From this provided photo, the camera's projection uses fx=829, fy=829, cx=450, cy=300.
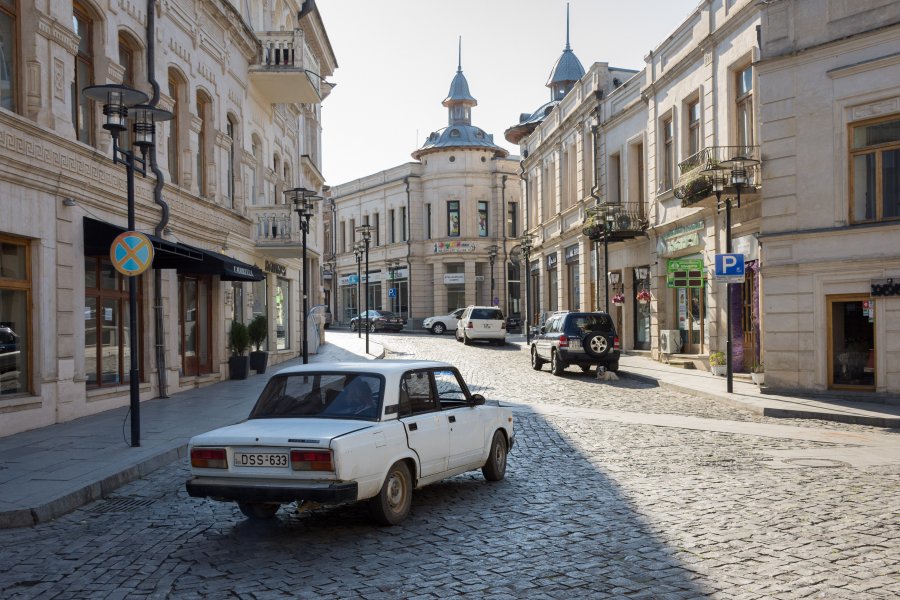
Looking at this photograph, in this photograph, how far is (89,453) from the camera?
10430mm

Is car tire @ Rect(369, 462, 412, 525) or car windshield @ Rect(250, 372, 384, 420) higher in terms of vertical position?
car windshield @ Rect(250, 372, 384, 420)

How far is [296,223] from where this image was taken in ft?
86.9

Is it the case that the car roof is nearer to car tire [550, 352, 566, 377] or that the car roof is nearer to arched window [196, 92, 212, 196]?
arched window [196, 92, 212, 196]

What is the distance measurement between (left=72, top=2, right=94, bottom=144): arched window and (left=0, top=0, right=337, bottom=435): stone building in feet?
0.13

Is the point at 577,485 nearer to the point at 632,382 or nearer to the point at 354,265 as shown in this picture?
the point at 632,382

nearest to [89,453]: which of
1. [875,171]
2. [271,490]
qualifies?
[271,490]

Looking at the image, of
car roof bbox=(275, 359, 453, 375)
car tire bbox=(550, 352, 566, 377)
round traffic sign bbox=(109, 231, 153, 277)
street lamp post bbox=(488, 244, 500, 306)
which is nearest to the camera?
car roof bbox=(275, 359, 453, 375)

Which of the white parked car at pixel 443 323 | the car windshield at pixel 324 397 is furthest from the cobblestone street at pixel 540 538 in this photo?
the white parked car at pixel 443 323

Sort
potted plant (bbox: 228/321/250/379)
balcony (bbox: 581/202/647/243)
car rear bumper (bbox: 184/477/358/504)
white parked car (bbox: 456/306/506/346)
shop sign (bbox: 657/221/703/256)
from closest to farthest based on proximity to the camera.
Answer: car rear bumper (bbox: 184/477/358/504) → potted plant (bbox: 228/321/250/379) → shop sign (bbox: 657/221/703/256) → balcony (bbox: 581/202/647/243) → white parked car (bbox: 456/306/506/346)

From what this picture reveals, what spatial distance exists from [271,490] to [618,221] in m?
22.7

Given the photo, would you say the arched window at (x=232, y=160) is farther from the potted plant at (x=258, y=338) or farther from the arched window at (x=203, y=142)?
the potted plant at (x=258, y=338)

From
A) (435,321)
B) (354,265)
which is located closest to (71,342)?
(435,321)

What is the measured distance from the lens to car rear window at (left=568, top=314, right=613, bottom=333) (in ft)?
76.3

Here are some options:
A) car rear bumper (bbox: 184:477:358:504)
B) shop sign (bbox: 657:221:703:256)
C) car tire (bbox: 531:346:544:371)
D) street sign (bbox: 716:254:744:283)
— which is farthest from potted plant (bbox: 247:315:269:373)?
car rear bumper (bbox: 184:477:358:504)
